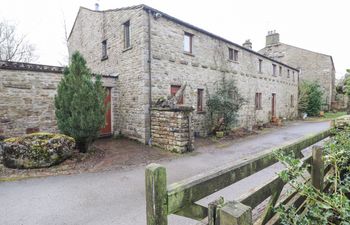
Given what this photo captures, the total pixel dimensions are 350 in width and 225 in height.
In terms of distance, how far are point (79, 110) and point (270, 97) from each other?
16.2 m

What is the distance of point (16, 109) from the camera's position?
25.7ft

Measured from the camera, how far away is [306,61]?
973 inches

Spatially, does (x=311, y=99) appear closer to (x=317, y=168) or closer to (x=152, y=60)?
(x=152, y=60)

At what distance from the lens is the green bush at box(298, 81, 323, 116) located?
2234 centimetres

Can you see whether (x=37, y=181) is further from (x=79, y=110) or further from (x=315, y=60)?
(x=315, y=60)

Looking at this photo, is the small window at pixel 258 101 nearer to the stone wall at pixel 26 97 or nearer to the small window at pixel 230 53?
the small window at pixel 230 53

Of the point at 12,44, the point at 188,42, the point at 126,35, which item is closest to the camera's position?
the point at 126,35

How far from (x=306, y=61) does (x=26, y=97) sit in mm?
28269

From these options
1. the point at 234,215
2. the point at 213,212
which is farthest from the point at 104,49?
the point at 234,215

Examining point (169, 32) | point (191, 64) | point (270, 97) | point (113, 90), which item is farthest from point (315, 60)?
point (113, 90)

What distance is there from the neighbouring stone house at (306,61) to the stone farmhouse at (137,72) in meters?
12.9

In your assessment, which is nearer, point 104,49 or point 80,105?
point 80,105

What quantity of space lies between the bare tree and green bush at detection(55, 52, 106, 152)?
20197mm

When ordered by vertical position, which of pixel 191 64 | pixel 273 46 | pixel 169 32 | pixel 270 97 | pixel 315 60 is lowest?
pixel 270 97
